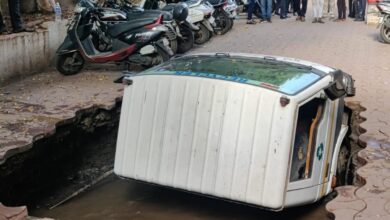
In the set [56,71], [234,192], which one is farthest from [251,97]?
[56,71]

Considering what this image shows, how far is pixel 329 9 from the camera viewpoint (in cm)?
1742

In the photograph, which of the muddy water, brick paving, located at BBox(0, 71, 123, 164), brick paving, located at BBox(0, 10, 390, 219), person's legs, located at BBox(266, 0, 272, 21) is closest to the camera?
brick paving, located at BBox(0, 10, 390, 219)

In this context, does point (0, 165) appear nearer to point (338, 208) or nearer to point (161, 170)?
point (161, 170)

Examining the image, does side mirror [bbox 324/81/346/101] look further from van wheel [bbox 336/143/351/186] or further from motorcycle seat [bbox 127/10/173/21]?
motorcycle seat [bbox 127/10/173/21]

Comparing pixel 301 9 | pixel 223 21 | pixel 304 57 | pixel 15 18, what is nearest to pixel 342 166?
pixel 304 57

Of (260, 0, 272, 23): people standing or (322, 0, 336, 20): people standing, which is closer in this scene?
(260, 0, 272, 23): people standing

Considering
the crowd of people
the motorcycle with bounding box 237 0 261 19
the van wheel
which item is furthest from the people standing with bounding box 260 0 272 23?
the van wheel

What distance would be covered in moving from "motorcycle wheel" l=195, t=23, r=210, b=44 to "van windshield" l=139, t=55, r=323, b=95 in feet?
22.1

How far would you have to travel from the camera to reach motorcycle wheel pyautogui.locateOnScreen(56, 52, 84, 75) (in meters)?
9.26

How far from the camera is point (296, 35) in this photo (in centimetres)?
1394

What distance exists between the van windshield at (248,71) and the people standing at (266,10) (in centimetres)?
1056

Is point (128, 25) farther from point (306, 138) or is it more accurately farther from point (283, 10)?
point (283, 10)

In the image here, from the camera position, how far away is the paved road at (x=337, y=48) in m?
7.52

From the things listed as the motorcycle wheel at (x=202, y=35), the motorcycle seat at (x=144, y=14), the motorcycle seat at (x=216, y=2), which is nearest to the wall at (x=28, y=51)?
the motorcycle seat at (x=144, y=14)
